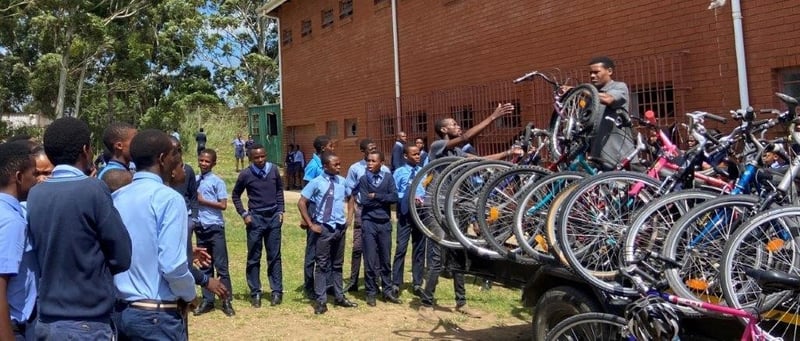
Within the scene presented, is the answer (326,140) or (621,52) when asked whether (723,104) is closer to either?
(621,52)

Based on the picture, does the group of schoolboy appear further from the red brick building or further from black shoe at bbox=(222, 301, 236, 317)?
the red brick building

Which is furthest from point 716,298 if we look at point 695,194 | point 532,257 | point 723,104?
point 723,104

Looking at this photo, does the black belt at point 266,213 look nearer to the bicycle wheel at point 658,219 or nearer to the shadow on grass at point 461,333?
the shadow on grass at point 461,333

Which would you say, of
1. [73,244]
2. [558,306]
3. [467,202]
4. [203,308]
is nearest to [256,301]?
[203,308]

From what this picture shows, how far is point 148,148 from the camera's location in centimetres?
349

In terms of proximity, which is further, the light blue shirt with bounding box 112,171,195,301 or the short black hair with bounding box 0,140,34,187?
the light blue shirt with bounding box 112,171,195,301

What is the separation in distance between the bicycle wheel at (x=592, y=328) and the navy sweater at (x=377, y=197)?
11.9 ft

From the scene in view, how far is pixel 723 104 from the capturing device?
8.91 metres

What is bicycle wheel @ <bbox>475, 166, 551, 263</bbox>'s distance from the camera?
17.3 ft

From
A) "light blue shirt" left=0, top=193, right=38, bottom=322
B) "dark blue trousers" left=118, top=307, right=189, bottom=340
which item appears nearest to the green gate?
"dark blue trousers" left=118, top=307, right=189, bottom=340

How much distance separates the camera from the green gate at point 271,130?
22.3m

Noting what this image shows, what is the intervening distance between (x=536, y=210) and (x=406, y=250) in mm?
3118

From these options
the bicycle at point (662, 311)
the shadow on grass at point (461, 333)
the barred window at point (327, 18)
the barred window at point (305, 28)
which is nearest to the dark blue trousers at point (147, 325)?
the bicycle at point (662, 311)

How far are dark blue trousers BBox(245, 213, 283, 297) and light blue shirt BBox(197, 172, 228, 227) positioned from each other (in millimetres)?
374
